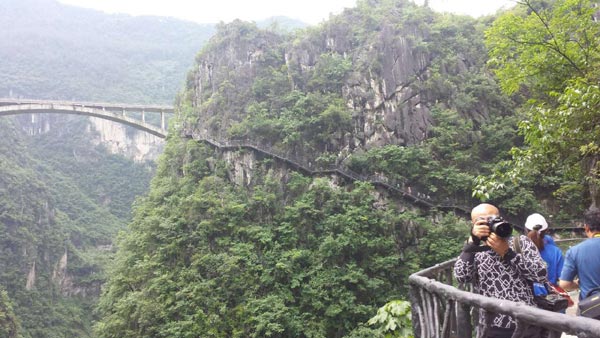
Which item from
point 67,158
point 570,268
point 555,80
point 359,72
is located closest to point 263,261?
point 555,80

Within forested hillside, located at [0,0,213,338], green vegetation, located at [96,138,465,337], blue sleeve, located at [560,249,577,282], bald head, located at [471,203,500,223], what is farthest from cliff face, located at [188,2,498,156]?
bald head, located at [471,203,500,223]

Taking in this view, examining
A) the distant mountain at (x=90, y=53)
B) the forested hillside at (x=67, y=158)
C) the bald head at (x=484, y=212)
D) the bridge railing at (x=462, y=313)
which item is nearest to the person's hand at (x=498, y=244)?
the bald head at (x=484, y=212)

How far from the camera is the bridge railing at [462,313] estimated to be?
1286 millimetres

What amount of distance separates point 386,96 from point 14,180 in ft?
108

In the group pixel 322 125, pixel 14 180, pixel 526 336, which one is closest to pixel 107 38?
pixel 14 180

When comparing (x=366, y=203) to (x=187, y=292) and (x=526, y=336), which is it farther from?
(x=526, y=336)

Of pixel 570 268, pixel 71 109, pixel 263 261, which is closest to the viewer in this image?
pixel 570 268

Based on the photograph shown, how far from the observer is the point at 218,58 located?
86.2 feet

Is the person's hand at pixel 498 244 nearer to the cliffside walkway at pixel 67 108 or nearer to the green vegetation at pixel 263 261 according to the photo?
the green vegetation at pixel 263 261

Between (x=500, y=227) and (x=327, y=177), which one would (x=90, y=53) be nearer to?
(x=327, y=177)

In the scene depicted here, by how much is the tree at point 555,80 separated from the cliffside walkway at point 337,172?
1022 centimetres

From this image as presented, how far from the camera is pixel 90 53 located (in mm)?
74375

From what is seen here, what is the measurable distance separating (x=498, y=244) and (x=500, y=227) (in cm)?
12

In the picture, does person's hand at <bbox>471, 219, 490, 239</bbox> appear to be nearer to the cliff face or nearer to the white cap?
the white cap
